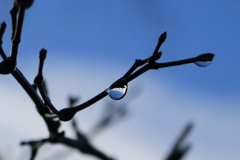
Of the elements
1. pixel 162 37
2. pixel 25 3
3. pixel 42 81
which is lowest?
pixel 42 81

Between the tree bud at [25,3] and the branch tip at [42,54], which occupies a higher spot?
the tree bud at [25,3]

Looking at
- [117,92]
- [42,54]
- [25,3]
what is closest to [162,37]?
[117,92]

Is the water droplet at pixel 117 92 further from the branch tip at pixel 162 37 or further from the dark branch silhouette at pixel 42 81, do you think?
the branch tip at pixel 162 37

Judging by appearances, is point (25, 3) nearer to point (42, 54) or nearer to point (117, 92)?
point (42, 54)

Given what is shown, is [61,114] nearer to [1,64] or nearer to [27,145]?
[1,64]

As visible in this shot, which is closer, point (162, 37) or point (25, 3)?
point (25, 3)

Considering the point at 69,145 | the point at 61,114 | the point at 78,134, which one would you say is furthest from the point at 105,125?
the point at 61,114

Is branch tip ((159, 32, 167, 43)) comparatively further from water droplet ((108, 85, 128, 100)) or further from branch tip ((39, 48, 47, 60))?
branch tip ((39, 48, 47, 60))

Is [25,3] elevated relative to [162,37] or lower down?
lower down

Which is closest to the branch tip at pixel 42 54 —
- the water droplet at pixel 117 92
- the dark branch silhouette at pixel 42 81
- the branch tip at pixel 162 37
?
the dark branch silhouette at pixel 42 81

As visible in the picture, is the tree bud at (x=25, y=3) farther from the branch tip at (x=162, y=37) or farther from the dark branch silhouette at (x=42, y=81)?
the branch tip at (x=162, y=37)

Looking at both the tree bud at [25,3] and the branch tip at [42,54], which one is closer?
the tree bud at [25,3]

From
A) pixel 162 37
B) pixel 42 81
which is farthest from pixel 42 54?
pixel 162 37
